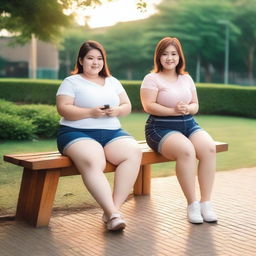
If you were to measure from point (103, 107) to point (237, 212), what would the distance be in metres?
1.75

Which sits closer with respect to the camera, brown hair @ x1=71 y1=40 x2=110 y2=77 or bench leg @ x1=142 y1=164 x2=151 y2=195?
brown hair @ x1=71 y1=40 x2=110 y2=77

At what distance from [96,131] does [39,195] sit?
0.78 meters

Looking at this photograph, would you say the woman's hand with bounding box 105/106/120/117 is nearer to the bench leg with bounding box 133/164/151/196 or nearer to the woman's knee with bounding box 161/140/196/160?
the woman's knee with bounding box 161/140/196/160

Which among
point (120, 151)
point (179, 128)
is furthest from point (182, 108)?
point (120, 151)

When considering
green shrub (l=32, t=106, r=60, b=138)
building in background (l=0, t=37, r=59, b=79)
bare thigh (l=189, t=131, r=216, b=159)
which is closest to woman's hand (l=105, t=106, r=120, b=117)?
bare thigh (l=189, t=131, r=216, b=159)

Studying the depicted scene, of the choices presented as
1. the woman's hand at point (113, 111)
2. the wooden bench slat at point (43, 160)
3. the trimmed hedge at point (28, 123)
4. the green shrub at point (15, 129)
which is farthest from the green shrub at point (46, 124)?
the woman's hand at point (113, 111)

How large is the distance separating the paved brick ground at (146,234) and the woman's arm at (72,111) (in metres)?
1.00

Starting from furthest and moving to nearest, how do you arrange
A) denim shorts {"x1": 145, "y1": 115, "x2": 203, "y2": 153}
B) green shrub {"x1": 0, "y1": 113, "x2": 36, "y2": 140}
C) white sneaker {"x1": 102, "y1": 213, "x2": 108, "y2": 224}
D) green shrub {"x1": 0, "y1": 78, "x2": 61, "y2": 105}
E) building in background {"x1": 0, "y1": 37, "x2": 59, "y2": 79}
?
building in background {"x1": 0, "y1": 37, "x2": 59, "y2": 79}, green shrub {"x1": 0, "y1": 78, "x2": 61, "y2": 105}, green shrub {"x1": 0, "y1": 113, "x2": 36, "y2": 140}, denim shorts {"x1": 145, "y1": 115, "x2": 203, "y2": 153}, white sneaker {"x1": 102, "y1": 213, "x2": 108, "y2": 224}

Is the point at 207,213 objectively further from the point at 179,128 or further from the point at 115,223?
the point at 115,223

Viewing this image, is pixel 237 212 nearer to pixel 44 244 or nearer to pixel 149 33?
pixel 44 244

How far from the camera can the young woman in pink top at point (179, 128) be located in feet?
18.4

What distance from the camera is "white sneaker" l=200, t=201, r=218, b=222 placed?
553cm

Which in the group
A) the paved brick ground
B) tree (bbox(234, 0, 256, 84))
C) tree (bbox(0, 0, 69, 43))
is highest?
tree (bbox(234, 0, 256, 84))

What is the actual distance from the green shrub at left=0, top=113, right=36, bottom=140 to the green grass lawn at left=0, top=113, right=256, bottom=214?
0.87 ft
